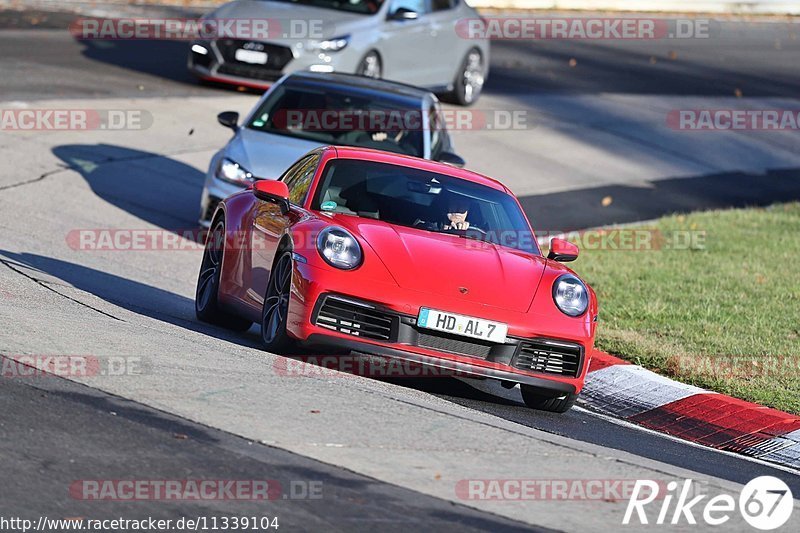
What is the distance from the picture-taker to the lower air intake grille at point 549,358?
8648 mm

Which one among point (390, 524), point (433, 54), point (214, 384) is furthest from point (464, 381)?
point (433, 54)

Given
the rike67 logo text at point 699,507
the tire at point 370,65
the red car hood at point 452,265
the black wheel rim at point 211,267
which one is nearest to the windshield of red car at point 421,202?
the red car hood at point 452,265

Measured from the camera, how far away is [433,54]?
877 inches

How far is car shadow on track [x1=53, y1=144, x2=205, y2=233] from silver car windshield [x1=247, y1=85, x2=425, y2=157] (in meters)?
1.42

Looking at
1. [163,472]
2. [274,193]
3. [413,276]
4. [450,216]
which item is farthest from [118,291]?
[163,472]

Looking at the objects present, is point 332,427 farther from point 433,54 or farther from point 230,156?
point 433,54

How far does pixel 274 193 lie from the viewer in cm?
948

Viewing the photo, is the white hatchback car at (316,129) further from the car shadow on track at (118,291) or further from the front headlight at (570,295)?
the front headlight at (570,295)

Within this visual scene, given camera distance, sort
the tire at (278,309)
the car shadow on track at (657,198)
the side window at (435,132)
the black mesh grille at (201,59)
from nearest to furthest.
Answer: the tire at (278,309) → the side window at (435,132) → the car shadow on track at (657,198) → the black mesh grille at (201,59)

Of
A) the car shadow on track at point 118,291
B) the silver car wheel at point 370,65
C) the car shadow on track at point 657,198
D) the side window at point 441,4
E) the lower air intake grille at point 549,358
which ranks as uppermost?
the side window at point 441,4

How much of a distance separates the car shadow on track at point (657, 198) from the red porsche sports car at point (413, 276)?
680cm

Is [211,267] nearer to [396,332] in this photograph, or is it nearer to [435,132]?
[396,332]

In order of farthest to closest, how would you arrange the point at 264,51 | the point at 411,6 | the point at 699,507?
the point at 411,6, the point at 264,51, the point at 699,507

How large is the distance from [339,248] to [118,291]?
10.8 feet
